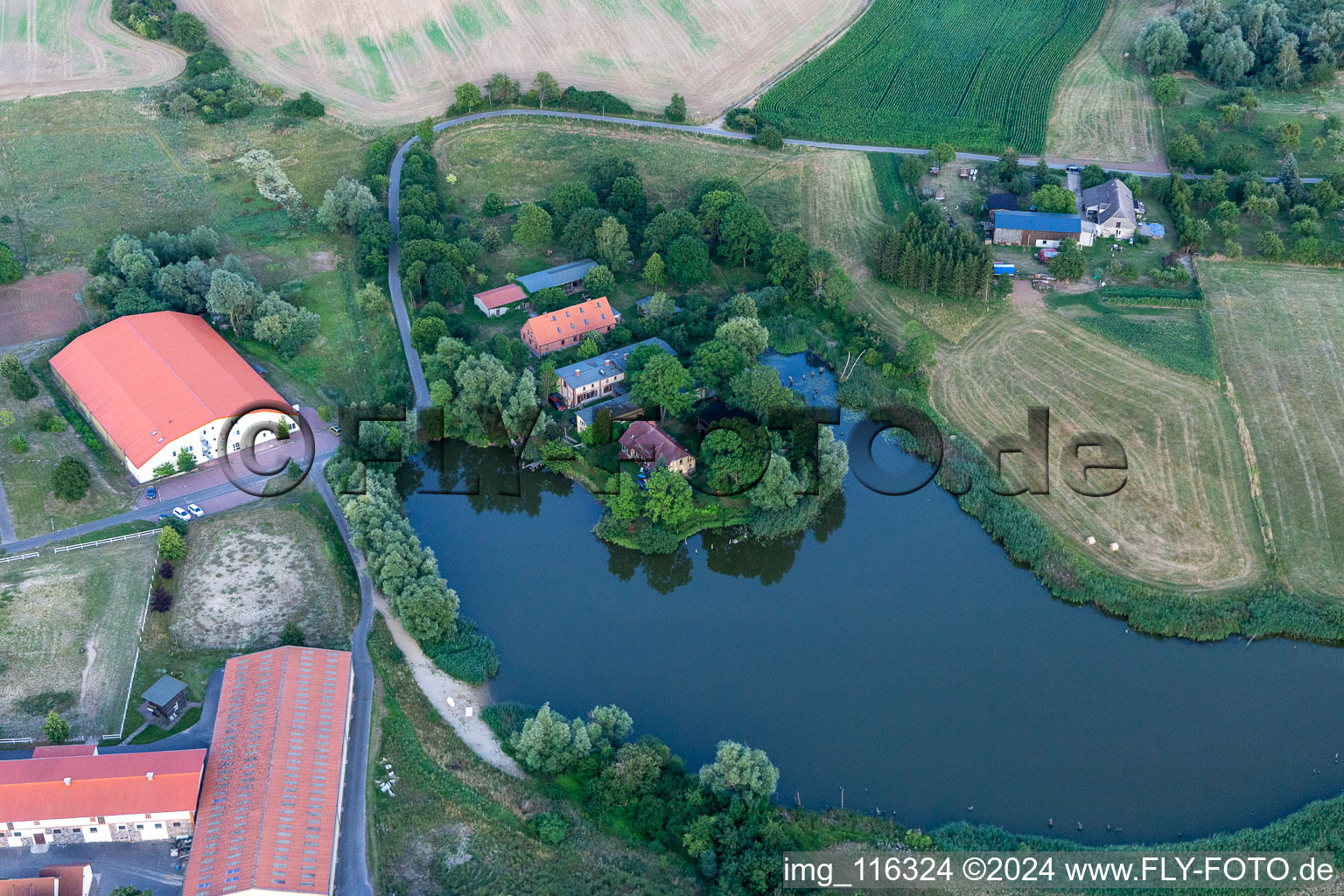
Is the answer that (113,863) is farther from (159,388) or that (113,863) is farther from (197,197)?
(197,197)

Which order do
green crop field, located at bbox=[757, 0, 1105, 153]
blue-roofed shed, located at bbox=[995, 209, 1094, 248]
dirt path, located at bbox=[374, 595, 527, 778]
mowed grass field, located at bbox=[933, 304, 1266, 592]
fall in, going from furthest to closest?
1. green crop field, located at bbox=[757, 0, 1105, 153]
2. blue-roofed shed, located at bbox=[995, 209, 1094, 248]
3. mowed grass field, located at bbox=[933, 304, 1266, 592]
4. dirt path, located at bbox=[374, 595, 527, 778]

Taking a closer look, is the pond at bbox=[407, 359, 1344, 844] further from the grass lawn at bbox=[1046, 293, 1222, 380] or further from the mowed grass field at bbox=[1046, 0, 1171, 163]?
the mowed grass field at bbox=[1046, 0, 1171, 163]

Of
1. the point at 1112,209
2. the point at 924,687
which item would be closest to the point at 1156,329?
the point at 1112,209

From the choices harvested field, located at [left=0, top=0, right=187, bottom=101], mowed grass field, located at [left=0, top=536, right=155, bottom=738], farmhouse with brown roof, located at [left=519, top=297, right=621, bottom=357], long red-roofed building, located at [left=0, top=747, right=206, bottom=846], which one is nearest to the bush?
harvested field, located at [left=0, top=0, right=187, bottom=101]

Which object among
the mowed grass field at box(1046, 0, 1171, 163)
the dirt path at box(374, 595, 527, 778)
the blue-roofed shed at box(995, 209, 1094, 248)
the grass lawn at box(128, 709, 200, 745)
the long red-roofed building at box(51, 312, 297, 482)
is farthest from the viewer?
the mowed grass field at box(1046, 0, 1171, 163)

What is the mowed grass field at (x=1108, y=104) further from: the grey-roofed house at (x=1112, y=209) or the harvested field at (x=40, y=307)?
the harvested field at (x=40, y=307)

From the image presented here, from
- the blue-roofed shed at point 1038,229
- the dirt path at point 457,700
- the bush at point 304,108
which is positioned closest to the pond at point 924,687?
the dirt path at point 457,700

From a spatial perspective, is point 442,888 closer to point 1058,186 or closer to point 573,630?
point 573,630
